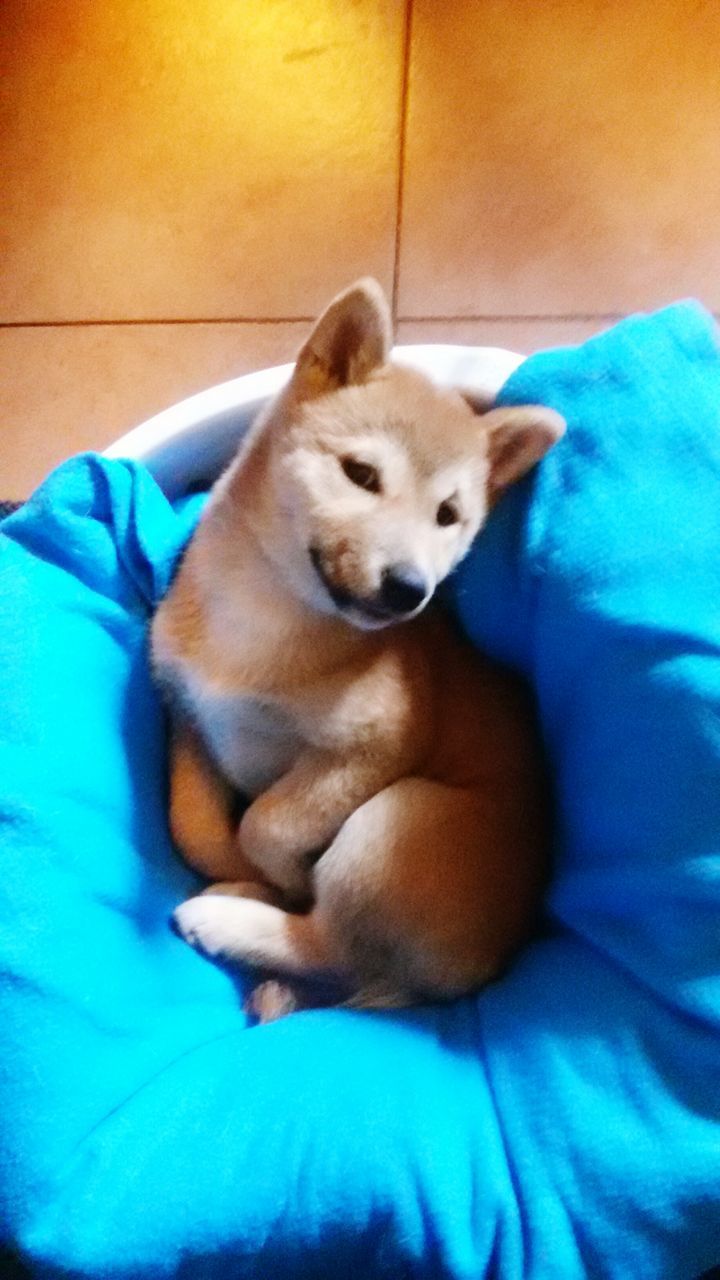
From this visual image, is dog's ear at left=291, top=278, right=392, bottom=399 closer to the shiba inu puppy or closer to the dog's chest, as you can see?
the shiba inu puppy

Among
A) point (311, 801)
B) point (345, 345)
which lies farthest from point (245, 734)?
point (345, 345)

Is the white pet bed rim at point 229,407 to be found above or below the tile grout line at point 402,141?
below

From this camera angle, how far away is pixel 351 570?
102 centimetres

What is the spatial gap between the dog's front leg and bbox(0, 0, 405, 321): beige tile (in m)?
0.98

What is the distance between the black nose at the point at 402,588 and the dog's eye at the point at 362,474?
4.5 inches

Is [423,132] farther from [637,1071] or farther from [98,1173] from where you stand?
[98,1173]

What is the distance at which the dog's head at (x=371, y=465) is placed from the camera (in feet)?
3.36

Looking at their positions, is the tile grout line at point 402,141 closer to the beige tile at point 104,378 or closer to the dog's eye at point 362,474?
the beige tile at point 104,378

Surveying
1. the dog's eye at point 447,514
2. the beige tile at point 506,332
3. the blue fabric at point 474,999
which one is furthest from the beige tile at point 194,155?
the dog's eye at point 447,514

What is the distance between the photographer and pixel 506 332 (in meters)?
1.84

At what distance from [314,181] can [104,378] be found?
54 centimetres

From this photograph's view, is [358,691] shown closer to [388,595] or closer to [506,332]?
[388,595]

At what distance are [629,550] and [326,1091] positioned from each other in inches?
27.4

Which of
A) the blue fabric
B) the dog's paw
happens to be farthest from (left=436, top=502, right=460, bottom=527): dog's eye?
the dog's paw
